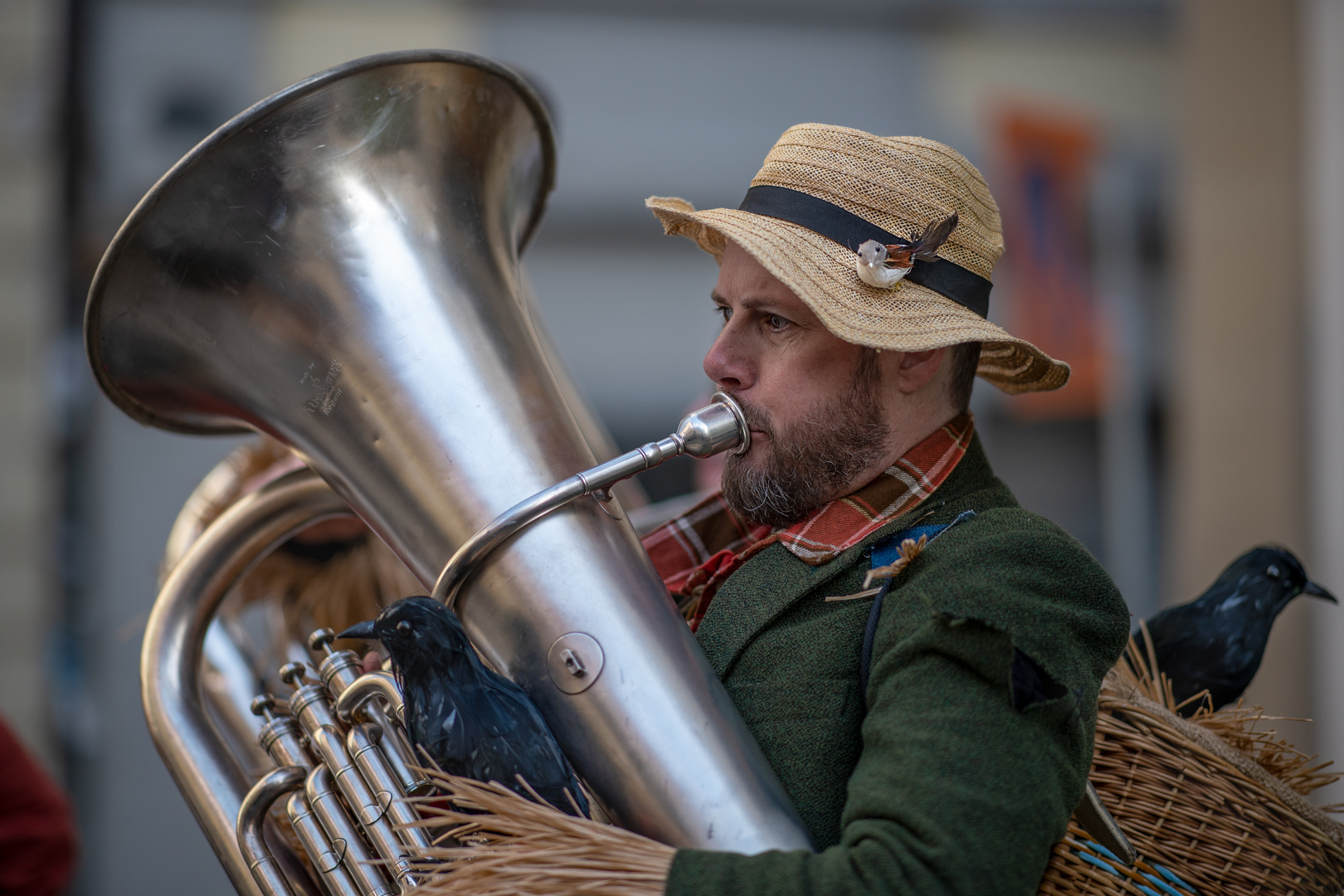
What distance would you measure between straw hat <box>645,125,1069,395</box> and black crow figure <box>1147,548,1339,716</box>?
481mm

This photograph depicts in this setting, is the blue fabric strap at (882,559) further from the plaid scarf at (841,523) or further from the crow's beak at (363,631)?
the crow's beak at (363,631)

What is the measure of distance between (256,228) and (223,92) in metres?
3.94

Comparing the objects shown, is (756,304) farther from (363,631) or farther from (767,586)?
(363,631)

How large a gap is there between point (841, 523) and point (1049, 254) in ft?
13.5

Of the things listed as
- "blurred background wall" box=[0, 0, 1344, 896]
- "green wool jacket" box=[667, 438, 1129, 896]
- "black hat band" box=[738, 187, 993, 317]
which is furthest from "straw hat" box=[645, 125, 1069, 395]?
"blurred background wall" box=[0, 0, 1344, 896]

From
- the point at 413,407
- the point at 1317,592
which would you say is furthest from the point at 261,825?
the point at 1317,592

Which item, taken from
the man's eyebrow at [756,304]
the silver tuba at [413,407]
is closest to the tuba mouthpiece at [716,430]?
the silver tuba at [413,407]

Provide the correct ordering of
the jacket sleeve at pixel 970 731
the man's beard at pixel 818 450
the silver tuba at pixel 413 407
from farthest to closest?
1. the man's beard at pixel 818 450
2. the silver tuba at pixel 413 407
3. the jacket sleeve at pixel 970 731

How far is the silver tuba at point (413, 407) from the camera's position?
110 cm

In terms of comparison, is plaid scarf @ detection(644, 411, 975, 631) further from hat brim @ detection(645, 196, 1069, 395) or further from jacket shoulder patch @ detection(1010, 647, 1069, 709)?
jacket shoulder patch @ detection(1010, 647, 1069, 709)

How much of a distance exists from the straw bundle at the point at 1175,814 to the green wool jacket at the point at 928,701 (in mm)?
151

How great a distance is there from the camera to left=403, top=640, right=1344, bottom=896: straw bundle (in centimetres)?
105

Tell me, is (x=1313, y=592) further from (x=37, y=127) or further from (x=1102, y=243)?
(x=37, y=127)

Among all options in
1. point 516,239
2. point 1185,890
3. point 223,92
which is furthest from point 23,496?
point 1185,890
